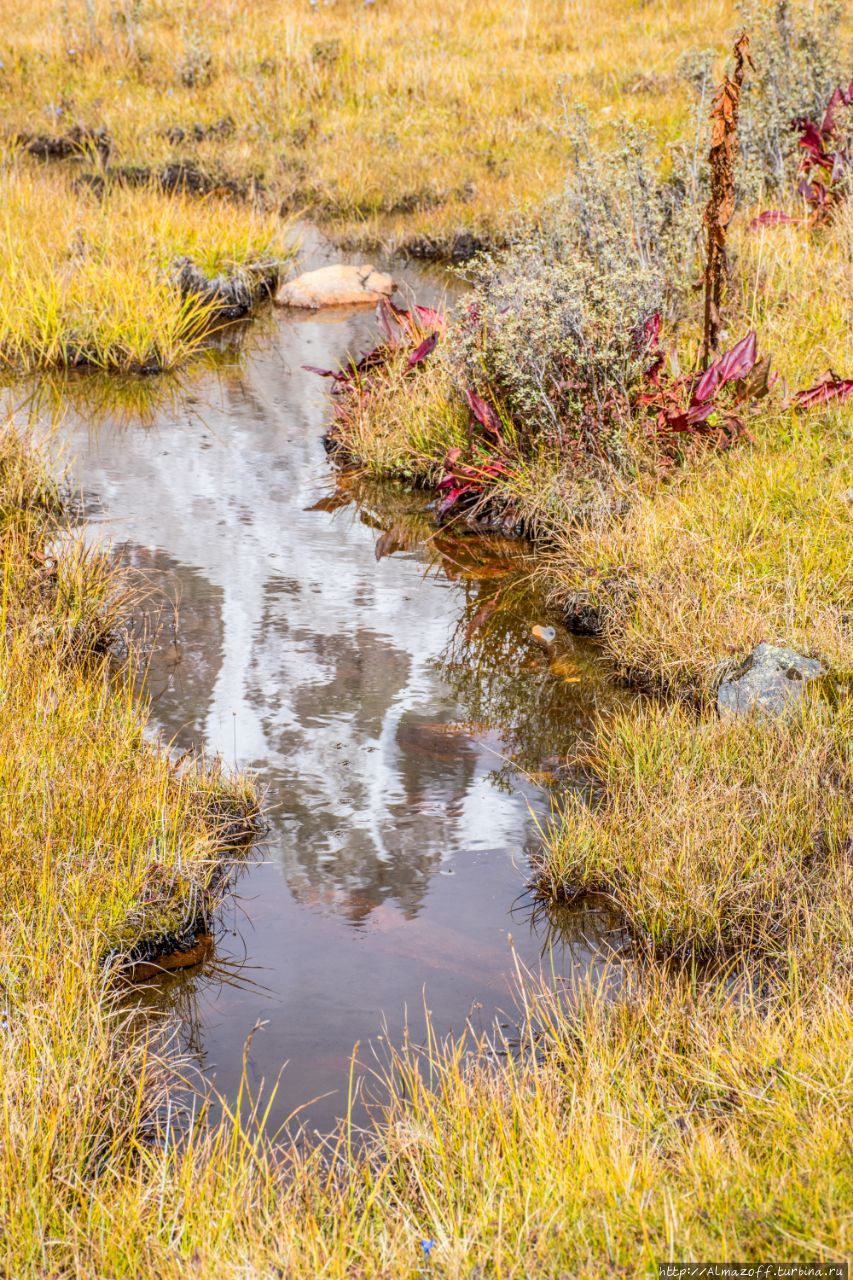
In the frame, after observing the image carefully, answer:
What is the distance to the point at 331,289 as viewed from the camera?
943 centimetres

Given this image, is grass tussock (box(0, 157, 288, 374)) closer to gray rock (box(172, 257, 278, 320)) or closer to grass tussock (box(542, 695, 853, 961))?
gray rock (box(172, 257, 278, 320))

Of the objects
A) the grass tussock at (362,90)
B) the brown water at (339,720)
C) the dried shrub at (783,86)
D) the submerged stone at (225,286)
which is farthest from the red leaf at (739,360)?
the grass tussock at (362,90)

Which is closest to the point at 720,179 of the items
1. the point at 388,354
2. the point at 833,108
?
the point at 388,354

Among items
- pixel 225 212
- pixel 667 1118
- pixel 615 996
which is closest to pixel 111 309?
pixel 225 212

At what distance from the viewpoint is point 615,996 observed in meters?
2.84

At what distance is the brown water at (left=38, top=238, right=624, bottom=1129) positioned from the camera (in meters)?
2.88

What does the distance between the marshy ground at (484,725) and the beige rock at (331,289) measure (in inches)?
18.1

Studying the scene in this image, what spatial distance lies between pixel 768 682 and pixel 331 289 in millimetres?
6673

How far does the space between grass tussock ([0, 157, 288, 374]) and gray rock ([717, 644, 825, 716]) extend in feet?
17.8

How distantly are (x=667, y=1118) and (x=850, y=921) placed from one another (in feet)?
2.66

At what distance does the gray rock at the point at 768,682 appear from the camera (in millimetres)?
3715

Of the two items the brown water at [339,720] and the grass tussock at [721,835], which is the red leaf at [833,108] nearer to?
the brown water at [339,720]

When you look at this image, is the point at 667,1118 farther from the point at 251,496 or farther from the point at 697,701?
the point at 251,496

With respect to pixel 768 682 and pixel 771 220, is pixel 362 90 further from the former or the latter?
pixel 768 682
